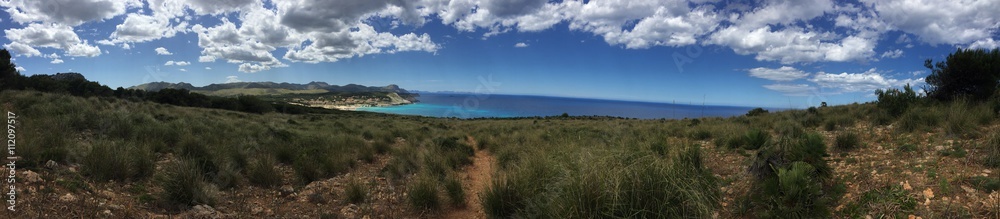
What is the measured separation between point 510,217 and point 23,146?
6.91m

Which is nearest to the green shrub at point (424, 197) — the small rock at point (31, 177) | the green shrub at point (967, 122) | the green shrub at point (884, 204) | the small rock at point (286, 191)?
the small rock at point (286, 191)

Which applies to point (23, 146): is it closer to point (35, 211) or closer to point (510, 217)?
point (35, 211)

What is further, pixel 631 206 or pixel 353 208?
pixel 353 208

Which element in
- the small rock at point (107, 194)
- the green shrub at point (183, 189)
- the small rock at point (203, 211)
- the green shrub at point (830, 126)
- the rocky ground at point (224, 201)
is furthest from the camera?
the green shrub at point (830, 126)

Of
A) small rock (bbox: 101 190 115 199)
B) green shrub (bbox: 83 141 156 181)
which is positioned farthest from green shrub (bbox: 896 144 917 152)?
green shrub (bbox: 83 141 156 181)

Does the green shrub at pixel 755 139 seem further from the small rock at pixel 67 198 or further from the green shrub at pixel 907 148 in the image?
the small rock at pixel 67 198

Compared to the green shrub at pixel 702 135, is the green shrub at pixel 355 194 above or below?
below

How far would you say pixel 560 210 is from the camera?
Result: 389 centimetres

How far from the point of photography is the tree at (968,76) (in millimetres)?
9586

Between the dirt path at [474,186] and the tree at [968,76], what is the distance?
39.0 ft

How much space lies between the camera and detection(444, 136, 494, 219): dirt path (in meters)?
5.47

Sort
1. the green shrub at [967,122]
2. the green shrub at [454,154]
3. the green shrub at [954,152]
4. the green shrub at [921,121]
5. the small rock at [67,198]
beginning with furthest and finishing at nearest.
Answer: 1. the green shrub at [454,154]
2. the green shrub at [921,121]
3. the green shrub at [967,122]
4. the green shrub at [954,152]
5. the small rock at [67,198]

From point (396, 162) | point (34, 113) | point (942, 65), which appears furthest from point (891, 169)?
point (34, 113)

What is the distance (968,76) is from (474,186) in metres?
13.1
